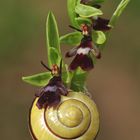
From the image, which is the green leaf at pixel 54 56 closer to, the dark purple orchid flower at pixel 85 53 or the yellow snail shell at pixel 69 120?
the dark purple orchid flower at pixel 85 53

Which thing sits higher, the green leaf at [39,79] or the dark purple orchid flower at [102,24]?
the dark purple orchid flower at [102,24]

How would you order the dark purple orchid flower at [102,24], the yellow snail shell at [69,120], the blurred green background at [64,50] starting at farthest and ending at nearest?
the blurred green background at [64,50], the dark purple orchid flower at [102,24], the yellow snail shell at [69,120]

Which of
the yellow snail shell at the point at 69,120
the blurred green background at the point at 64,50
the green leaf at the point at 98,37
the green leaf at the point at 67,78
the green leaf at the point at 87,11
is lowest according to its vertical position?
the blurred green background at the point at 64,50

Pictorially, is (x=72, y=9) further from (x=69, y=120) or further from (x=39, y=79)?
(x=69, y=120)

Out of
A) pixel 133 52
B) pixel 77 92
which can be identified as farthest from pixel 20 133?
pixel 77 92

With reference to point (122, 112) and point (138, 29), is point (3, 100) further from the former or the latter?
point (138, 29)

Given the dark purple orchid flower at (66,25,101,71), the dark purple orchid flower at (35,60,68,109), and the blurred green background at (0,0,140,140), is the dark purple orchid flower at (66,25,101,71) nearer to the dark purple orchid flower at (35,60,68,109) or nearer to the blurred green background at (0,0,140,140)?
the dark purple orchid flower at (35,60,68,109)

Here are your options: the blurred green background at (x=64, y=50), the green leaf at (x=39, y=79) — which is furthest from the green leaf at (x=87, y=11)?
the blurred green background at (x=64, y=50)
